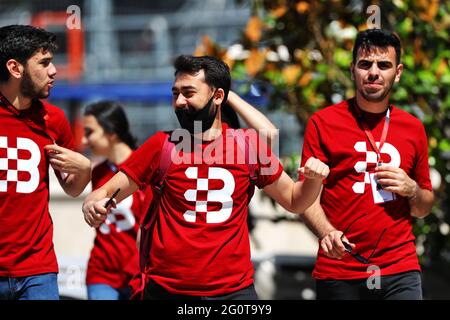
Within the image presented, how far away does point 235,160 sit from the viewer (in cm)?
448

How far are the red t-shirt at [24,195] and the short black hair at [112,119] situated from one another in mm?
1683

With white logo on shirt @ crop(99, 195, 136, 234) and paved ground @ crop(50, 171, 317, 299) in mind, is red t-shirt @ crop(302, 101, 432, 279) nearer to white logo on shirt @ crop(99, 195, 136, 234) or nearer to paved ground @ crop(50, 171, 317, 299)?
white logo on shirt @ crop(99, 195, 136, 234)

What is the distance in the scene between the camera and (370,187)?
482 centimetres

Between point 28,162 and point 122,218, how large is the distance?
1667mm

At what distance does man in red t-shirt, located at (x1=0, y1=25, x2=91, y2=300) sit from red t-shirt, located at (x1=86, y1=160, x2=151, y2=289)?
136cm

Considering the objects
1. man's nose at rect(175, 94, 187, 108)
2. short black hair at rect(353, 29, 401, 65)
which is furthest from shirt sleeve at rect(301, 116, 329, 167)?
man's nose at rect(175, 94, 187, 108)

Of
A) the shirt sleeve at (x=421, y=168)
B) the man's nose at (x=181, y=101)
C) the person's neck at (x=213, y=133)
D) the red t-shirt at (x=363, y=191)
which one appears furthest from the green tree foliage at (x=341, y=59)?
the man's nose at (x=181, y=101)

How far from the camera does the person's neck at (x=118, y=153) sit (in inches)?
249

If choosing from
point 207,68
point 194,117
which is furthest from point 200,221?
point 207,68

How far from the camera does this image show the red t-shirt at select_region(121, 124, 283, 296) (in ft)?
14.3

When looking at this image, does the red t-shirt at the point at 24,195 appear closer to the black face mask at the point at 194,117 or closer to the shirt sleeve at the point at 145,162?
the shirt sleeve at the point at 145,162

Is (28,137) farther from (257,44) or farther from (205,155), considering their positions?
(257,44)

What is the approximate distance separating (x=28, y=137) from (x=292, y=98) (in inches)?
126

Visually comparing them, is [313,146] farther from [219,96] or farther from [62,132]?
[62,132]
